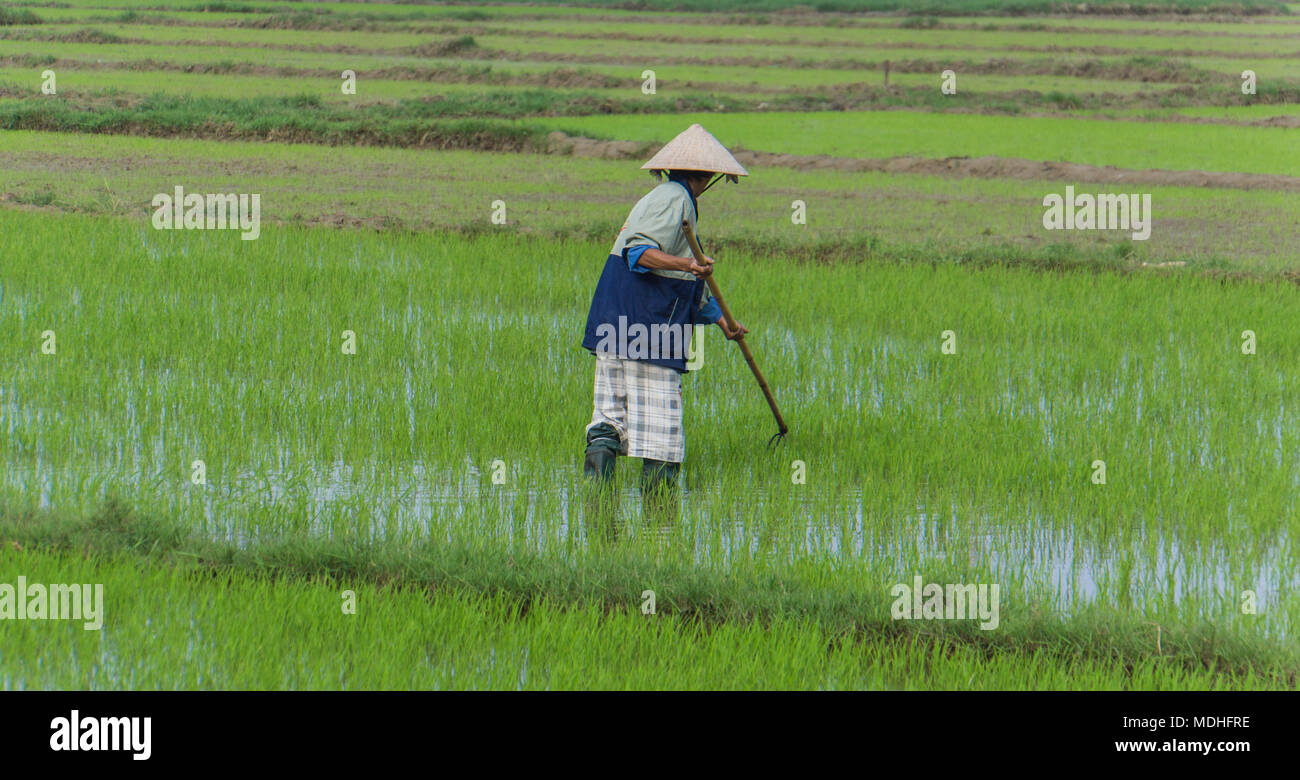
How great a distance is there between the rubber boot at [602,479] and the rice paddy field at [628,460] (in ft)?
0.20

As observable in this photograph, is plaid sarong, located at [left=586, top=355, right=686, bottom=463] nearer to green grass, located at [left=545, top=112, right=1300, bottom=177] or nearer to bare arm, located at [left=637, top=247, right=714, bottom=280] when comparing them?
bare arm, located at [left=637, top=247, right=714, bottom=280]

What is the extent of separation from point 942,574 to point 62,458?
3078 millimetres

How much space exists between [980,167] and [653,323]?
10.2 meters

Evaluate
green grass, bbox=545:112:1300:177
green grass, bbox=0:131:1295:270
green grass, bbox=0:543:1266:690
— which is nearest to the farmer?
green grass, bbox=0:543:1266:690

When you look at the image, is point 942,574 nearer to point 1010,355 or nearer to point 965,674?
point 965,674

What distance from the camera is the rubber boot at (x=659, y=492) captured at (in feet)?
13.7

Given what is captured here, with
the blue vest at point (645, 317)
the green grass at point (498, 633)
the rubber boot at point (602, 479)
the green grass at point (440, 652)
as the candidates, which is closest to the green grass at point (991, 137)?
the blue vest at point (645, 317)

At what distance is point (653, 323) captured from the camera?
4.20 m

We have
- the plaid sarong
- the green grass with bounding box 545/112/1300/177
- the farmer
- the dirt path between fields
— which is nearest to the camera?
the farmer

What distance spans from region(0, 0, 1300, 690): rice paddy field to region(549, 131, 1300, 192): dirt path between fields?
0.07 m

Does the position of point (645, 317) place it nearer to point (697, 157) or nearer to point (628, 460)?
point (697, 157)

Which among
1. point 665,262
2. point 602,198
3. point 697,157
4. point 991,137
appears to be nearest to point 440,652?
point 665,262

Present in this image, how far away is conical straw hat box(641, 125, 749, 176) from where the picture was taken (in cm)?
410

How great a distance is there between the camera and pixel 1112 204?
1116 centimetres
